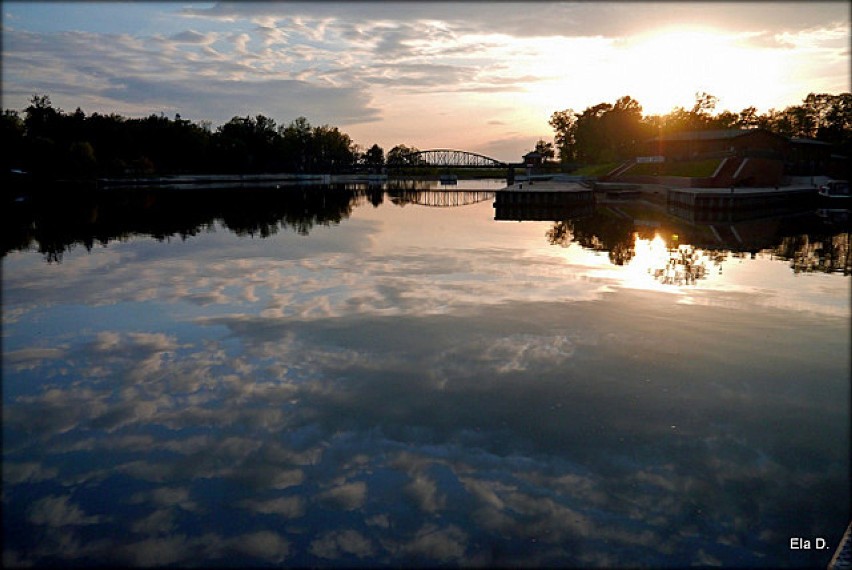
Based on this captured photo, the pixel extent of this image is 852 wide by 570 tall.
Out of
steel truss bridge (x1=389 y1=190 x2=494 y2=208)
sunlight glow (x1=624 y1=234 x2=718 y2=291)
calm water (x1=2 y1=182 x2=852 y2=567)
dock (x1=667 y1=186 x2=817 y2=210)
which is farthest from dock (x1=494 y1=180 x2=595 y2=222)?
calm water (x1=2 y1=182 x2=852 y2=567)

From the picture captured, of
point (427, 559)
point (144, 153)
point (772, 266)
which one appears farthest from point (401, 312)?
point (144, 153)

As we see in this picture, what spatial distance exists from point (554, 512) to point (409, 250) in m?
27.2

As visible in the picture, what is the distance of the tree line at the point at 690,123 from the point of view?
11606 centimetres

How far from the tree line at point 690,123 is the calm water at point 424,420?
4016 inches

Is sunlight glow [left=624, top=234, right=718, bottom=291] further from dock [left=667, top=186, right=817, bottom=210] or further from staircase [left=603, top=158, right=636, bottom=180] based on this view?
staircase [left=603, top=158, right=636, bottom=180]

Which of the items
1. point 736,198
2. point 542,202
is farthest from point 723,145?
point 542,202

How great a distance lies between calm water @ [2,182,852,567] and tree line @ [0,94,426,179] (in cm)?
9832

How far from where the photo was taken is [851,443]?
417 inches

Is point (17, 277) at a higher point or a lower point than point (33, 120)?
lower

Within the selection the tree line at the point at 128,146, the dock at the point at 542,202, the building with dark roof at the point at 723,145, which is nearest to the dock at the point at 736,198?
the building with dark roof at the point at 723,145

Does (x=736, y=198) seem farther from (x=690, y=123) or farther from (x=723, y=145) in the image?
(x=690, y=123)

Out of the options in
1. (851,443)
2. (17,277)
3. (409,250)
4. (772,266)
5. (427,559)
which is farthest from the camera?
(409,250)

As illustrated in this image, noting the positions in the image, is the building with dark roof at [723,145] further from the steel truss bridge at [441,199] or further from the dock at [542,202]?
the steel truss bridge at [441,199]

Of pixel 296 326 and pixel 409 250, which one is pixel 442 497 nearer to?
pixel 296 326
